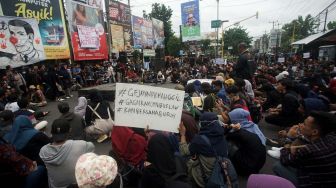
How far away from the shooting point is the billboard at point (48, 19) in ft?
42.8

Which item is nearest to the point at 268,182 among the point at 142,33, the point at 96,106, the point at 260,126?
the point at 96,106

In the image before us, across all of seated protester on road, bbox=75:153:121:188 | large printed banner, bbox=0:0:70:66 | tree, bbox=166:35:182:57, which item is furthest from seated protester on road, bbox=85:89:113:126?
tree, bbox=166:35:182:57

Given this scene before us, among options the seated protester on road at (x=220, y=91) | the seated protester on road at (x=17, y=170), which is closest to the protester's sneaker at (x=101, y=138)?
the seated protester on road at (x=17, y=170)

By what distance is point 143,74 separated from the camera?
69.1 ft

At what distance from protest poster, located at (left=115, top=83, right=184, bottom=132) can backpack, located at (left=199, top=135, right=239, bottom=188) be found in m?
0.60

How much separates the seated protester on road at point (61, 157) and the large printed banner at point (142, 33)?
23175 millimetres

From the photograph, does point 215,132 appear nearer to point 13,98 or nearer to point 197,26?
point 13,98

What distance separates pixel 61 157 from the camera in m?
3.14

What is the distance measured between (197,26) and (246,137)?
1053 inches

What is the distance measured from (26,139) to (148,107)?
73.4 inches

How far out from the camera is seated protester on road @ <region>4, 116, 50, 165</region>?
372 centimetres

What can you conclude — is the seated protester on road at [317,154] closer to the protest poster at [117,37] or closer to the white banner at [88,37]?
the white banner at [88,37]

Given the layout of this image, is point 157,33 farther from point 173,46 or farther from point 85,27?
point 85,27

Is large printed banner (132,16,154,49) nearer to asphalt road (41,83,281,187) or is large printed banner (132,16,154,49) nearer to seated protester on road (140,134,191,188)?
asphalt road (41,83,281,187)
